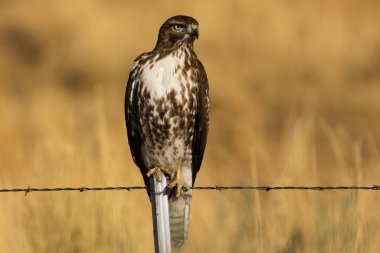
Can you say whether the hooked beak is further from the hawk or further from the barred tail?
the barred tail

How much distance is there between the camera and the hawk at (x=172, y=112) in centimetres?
805

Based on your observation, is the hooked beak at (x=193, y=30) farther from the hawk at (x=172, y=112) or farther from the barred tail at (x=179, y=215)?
the barred tail at (x=179, y=215)

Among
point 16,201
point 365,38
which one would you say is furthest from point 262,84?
point 16,201

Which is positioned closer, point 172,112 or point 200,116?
point 172,112

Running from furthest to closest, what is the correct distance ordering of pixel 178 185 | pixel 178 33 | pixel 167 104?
1. pixel 178 33
2. pixel 178 185
3. pixel 167 104

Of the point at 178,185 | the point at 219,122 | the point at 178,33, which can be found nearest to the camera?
the point at 178,185

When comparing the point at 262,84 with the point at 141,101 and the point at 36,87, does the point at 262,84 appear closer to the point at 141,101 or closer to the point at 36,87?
the point at 36,87

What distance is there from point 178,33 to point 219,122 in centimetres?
876

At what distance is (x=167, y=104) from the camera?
8.04 m

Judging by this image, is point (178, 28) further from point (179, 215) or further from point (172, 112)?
point (179, 215)

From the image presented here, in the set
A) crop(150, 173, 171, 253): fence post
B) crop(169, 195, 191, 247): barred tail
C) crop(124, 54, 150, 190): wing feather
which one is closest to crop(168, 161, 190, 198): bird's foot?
crop(169, 195, 191, 247): barred tail

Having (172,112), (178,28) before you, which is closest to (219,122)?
(178,28)

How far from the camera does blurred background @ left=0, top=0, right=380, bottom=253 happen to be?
8078 millimetres

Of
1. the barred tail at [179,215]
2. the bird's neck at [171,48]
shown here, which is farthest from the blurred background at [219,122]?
the bird's neck at [171,48]
